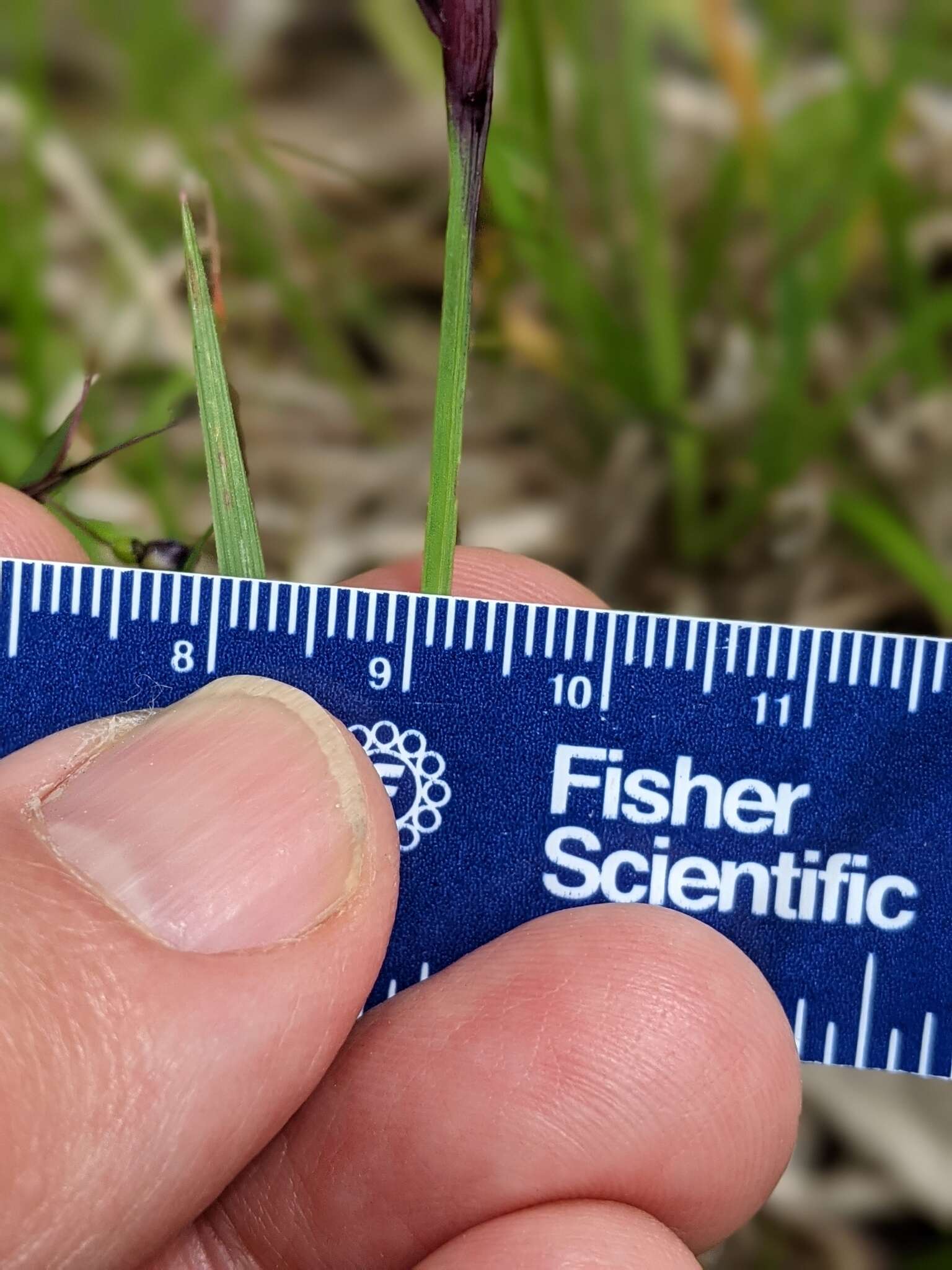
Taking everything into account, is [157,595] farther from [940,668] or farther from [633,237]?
[633,237]

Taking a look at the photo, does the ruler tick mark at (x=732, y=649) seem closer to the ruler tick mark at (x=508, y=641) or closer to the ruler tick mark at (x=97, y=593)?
the ruler tick mark at (x=508, y=641)

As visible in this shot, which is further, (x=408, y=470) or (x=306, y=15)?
(x=306, y=15)

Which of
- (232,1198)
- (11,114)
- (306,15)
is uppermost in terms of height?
(306,15)

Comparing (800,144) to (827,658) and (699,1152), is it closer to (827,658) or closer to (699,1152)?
(827,658)

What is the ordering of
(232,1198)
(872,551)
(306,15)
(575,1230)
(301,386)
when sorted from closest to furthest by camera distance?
(575,1230)
(232,1198)
(872,551)
(301,386)
(306,15)

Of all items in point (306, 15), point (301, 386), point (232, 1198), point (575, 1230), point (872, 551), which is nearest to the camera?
point (575, 1230)

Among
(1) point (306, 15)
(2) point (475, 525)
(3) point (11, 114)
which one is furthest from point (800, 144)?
(3) point (11, 114)

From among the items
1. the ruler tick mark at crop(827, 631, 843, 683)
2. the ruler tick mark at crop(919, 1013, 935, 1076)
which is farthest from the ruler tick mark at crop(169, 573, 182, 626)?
the ruler tick mark at crop(919, 1013, 935, 1076)

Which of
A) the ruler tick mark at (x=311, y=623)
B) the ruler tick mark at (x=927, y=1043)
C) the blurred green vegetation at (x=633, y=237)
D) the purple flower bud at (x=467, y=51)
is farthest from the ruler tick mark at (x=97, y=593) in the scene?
the ruler tick mark at (x=927, y=1043)
